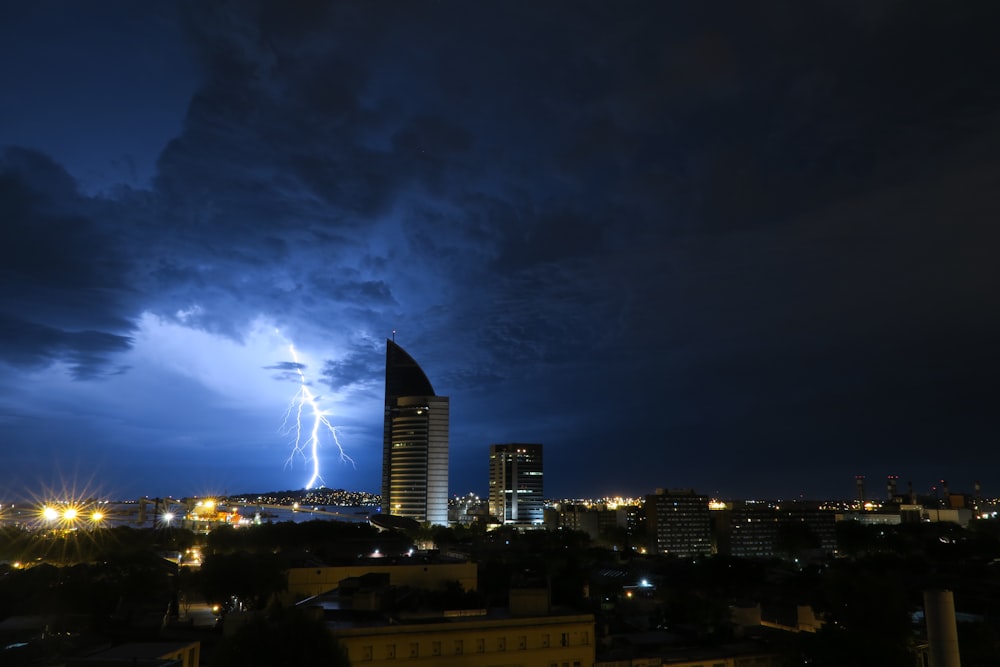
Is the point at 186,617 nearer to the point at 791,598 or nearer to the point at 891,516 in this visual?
the point at 791,598

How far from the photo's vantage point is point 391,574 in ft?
137

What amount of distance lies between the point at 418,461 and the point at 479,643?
426ft

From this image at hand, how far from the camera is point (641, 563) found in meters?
91.5

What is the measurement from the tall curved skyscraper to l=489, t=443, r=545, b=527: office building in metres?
42.9

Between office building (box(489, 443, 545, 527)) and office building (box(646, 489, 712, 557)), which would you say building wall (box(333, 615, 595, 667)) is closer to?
office building (box(646, 489, 712, 557))

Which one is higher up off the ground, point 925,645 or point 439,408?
point 439,408

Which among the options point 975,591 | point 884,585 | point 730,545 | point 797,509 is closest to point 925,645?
point 884,585

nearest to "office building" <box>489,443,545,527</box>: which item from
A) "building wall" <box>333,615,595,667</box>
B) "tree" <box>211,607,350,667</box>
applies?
"building wall" <box>333,615,595,667</box>

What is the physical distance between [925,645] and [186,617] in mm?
41915

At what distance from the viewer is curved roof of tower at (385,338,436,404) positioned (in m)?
172

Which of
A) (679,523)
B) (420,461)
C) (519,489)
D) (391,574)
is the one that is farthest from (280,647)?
(519,489)

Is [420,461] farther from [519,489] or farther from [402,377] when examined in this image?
[519,489]

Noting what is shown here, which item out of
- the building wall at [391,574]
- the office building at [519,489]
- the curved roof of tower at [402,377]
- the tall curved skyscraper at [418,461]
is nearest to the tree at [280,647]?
the building wall at [391,574]

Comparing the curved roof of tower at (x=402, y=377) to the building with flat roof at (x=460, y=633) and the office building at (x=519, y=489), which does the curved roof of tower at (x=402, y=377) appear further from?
the building with flat roof at (x=460, y=633)
